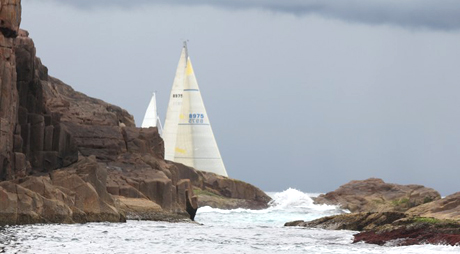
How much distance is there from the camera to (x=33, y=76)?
53.4 meters

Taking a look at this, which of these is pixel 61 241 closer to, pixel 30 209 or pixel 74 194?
pixel 30 209

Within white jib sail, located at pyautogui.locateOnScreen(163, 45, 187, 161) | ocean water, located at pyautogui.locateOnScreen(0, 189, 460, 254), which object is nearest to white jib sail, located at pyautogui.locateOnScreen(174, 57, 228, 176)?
white jib sail, located at pyautogui.locateOnScreen(163, 45, 187, 161)

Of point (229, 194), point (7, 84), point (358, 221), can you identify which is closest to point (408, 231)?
point (358, 221)

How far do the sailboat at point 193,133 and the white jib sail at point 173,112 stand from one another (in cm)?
26

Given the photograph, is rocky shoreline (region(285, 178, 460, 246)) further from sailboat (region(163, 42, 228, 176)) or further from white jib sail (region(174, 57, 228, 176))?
white jib sail (region(174, 57, 228, 176))

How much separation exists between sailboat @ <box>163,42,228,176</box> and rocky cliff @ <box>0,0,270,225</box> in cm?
2863

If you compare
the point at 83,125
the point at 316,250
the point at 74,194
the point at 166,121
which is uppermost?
the point at 166,121

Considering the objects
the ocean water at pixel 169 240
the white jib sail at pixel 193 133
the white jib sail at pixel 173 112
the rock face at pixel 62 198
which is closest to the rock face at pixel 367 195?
the white jib sail at pixel 193 133

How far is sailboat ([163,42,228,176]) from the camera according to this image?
3752 inches

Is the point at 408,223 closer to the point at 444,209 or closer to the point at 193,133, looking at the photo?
the point at 444,209

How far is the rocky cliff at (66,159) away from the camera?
141ft

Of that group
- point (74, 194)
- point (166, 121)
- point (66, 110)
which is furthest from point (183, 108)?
point (74, 194)

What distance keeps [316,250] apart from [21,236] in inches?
434

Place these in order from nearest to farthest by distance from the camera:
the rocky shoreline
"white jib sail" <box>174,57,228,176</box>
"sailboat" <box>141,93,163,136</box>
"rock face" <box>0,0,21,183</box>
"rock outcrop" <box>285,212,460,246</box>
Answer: "rock outcrop" <box>285,212,460,246</box> < the rocky shoreline < "rock face" <box>0,0,21,183</box> < "white jib sail" <box>174,57,228,176</box> < "sailboat" <box>141,93,163,136</box>
